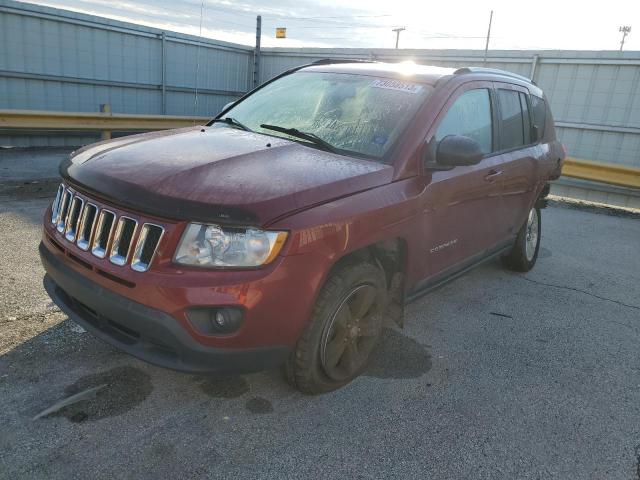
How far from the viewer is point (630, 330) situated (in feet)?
13.8

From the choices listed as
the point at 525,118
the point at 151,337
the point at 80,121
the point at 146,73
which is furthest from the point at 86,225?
the point at 146,73

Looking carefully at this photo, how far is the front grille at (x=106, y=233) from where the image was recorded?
2318 millimetres

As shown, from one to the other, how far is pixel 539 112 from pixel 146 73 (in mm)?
10752

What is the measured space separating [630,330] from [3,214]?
20.5 ft

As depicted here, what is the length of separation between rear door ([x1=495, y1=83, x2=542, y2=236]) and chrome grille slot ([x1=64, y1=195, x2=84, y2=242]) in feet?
10.0

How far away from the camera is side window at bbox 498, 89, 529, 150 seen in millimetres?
4203

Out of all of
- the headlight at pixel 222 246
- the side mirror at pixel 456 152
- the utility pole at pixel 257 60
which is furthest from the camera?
the utility pole at pixel 257 60

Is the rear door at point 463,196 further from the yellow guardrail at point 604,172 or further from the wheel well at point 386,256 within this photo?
the yellow guardrail at point 604,172

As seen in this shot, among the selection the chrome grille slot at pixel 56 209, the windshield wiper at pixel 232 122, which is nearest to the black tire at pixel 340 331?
the windshield wiper at pixel 232 122

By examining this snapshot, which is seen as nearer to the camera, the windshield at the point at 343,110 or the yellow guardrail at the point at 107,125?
the windshield at the point at 343,110

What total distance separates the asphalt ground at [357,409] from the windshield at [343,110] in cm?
143

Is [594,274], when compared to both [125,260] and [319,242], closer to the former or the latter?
[319,242]

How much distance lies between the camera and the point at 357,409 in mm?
2812

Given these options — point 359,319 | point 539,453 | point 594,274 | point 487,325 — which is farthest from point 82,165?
point 594,274
